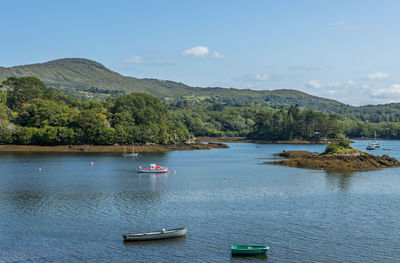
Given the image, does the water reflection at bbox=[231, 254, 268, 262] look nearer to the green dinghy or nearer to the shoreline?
the green dinghy

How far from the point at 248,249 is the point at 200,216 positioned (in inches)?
507

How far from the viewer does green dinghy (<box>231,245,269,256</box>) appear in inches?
1334

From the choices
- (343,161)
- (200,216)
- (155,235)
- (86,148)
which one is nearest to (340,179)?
(343,161)

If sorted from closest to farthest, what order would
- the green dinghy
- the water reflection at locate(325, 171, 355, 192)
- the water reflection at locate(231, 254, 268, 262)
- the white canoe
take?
the water reflection at locate(231, 254, 268, 262)
the green dinghy
the white canoe
the water reflection at locate(325, 171, 355, 192)

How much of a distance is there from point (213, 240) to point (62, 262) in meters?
12.9

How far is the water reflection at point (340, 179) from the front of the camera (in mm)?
66312

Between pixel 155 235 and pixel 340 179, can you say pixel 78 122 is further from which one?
pixel 155 235

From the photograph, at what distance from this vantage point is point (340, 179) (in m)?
75.4

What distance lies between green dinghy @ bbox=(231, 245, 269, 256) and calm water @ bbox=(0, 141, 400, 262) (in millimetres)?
610

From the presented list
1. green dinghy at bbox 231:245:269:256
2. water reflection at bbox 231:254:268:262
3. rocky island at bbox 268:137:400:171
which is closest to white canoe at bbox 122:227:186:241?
green dinghy at bbox 231:245:269:256

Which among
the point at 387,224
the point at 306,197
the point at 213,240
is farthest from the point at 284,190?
the point at 213,240

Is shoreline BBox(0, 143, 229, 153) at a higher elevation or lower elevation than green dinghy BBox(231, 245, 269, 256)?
higher

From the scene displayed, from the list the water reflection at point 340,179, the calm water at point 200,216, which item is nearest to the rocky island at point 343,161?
the water reflection at point 340,179

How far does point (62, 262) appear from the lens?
106ft
